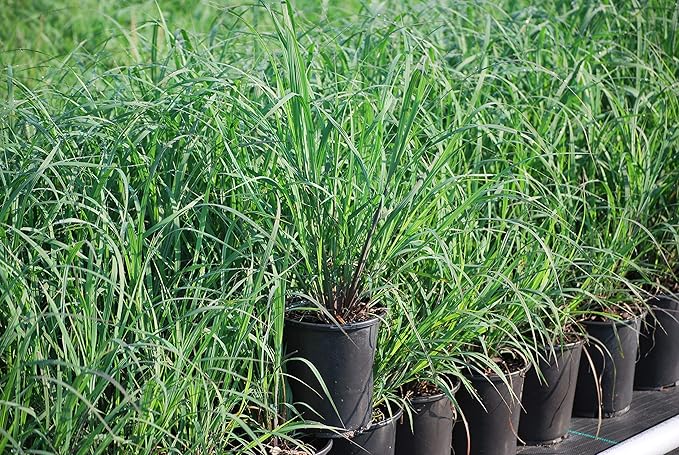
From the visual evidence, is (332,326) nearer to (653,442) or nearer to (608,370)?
(653,442)

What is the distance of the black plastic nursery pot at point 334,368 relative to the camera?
81.3 inches

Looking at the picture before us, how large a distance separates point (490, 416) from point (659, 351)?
82 centimetres

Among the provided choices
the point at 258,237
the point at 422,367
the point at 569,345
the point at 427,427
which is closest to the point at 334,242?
the point at 258,237

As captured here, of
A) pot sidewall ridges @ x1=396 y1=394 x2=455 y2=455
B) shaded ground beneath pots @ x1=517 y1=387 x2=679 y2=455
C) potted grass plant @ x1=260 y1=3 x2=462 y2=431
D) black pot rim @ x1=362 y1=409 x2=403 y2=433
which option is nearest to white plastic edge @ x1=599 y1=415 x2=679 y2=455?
shaded ground beneath pots @ x1=517 y1=387 x2=679 y2=455

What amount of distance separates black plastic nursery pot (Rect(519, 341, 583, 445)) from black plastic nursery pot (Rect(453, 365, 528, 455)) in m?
0.14

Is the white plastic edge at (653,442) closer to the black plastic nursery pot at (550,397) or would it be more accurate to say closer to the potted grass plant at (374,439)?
the black plastic nursery pot at (550,397)

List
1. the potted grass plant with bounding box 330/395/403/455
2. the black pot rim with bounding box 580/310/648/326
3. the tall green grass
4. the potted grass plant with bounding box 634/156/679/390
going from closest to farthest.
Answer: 1. the tall green grass
2. the potted grass plant with bounding box 330/395/403/455
3. the black pot rim with bounding box 580/310/648/326
4. the potted grass plant with bounding box 634/156/679/390

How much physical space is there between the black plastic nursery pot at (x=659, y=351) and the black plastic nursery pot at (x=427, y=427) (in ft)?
2.97

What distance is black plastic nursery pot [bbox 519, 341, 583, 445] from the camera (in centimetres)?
263

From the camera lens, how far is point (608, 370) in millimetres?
2799

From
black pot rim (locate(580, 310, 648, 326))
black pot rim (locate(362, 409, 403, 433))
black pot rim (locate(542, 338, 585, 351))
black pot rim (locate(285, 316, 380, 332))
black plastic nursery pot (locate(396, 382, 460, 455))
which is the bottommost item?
black plastic nursery pot (locate(396, 382, 460, 455))

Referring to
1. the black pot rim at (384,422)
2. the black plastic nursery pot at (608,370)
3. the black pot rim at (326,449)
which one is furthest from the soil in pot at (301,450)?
the black plastic nursery pot at (608,370)

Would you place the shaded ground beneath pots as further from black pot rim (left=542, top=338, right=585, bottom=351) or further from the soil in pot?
the soil in pot

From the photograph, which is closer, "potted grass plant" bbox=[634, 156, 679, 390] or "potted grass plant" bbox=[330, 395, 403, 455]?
"potted grass plant" bbox=[330, 395, 403, 455]
